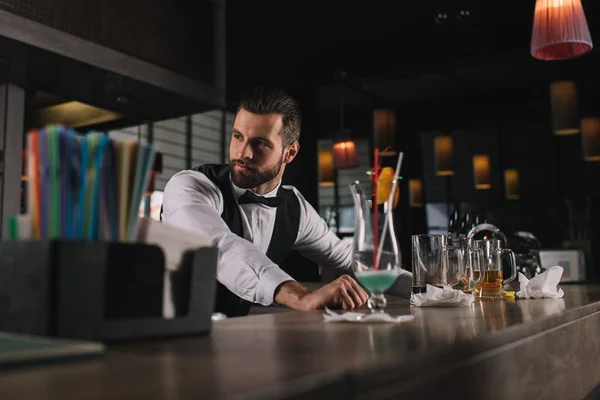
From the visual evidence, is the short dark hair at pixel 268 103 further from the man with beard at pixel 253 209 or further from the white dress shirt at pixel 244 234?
the white dress shirt at pixel 244 234

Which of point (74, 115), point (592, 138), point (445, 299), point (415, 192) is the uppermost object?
point (592, 138)

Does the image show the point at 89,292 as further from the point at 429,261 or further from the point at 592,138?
the point at 592,138

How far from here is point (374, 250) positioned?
107 cm

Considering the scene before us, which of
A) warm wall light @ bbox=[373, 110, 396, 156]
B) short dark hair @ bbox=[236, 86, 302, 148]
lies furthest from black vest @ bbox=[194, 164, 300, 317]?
warm wall light @ bbox=[373, 110, 396, 156]

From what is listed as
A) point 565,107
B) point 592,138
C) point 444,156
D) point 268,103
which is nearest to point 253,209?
point 268,103

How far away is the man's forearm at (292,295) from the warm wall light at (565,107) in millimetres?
3577

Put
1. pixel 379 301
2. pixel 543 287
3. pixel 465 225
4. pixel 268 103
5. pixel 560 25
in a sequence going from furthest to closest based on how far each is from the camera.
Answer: pixel 465 225
pixel 560 25
pixel 268 103
pixel 543 287
pixel 379 301

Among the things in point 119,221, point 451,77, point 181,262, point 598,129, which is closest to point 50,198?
point 119,221

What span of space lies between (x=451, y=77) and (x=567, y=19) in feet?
18.3

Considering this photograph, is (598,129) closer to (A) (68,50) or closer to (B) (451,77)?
(B) (451,77)

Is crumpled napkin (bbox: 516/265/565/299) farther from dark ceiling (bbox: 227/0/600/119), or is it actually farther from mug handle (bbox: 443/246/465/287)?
dark ceiling (bbox: 227/0/600/119)

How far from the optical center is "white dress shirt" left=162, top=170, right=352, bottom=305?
1.47 metres

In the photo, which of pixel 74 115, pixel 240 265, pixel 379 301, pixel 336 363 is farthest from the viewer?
pixel 74 115

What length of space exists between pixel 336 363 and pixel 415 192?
7.94 metres
